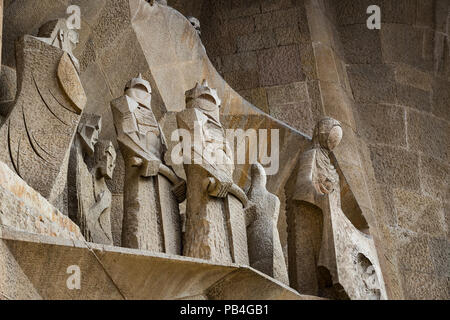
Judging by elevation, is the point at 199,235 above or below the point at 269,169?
below

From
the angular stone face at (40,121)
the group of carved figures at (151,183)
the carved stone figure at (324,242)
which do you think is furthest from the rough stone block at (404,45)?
the angular stone face at (40,121)

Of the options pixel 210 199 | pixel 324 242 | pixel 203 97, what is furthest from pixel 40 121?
pixel 324 242

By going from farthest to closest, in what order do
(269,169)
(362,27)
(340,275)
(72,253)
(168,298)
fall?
(362,27) → (269,169) → (340,275) → (168,298) → (72,253)

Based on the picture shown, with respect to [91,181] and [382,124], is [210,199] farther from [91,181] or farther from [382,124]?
[382,124]

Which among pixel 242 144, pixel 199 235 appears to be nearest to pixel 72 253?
pixel 199 235

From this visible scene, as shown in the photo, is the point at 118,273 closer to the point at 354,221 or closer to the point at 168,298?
the point at 168,298

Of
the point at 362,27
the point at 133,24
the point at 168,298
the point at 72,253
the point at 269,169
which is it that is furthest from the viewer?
the point at 362,27

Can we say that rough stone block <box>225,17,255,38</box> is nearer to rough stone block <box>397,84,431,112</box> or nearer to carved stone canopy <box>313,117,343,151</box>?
rough stone block <box>397,84,431,112</box>

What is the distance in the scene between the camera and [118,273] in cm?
424

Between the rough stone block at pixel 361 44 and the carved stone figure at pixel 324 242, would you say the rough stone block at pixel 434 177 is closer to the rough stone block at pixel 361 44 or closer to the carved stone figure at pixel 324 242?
the rough stone block at pixel 361 44

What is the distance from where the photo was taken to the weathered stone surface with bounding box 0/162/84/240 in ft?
13.3

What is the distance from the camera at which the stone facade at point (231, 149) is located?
4.62 m

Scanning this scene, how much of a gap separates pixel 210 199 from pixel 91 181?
74 centimetres

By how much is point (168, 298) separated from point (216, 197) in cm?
70
